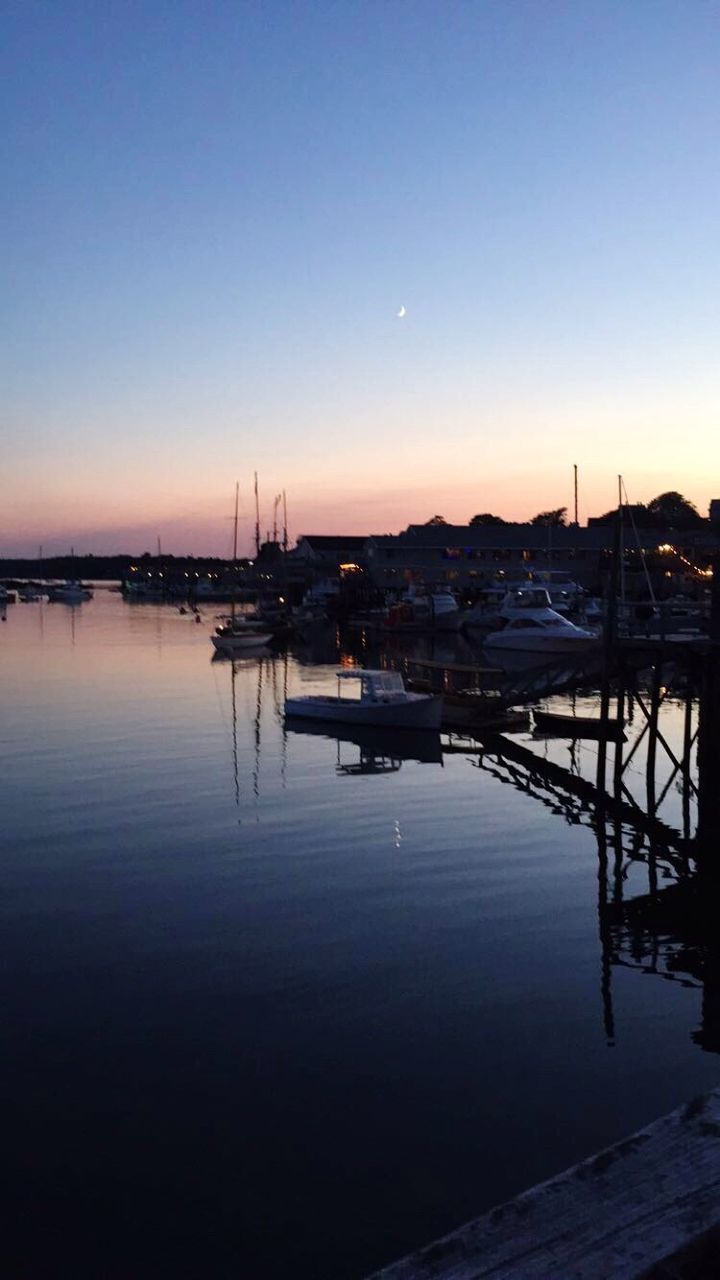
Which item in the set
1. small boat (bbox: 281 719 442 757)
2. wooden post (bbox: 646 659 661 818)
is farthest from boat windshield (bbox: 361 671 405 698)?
wooden post (bbox: 646 659 661 818)

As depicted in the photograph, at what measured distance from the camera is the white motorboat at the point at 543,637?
65438 millimetres

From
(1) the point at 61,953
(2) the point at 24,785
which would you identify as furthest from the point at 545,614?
A: (1) the point at 61,953

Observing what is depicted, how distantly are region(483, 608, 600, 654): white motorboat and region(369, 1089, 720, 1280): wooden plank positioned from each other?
57.0 meters

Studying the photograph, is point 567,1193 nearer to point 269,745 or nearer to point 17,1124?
point 17,1124

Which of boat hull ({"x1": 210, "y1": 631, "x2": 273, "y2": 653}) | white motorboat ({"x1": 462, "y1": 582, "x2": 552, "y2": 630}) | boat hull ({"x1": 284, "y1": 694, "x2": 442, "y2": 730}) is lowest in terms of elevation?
boat hull ({"x1": 284, "y1": 694, "x2": 442, "y2": 730})

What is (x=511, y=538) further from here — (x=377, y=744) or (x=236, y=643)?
(x=377, y=744)

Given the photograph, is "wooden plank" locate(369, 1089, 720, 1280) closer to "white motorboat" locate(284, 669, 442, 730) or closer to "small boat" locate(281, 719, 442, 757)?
"small boat" locate(281, 719, 442, 757)

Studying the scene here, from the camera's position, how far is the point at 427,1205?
9867 mm

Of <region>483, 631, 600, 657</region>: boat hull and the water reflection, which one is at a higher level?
<region>483, 631, 600, 657</region>: boat hull

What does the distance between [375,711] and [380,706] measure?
1.37 feet

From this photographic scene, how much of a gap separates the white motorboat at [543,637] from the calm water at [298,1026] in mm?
37880

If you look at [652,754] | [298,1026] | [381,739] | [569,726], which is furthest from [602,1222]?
[569,726]

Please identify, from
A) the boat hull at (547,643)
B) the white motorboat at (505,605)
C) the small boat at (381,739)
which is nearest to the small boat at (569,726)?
the small boat at (381,739)

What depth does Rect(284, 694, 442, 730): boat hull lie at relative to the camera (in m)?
37.9
